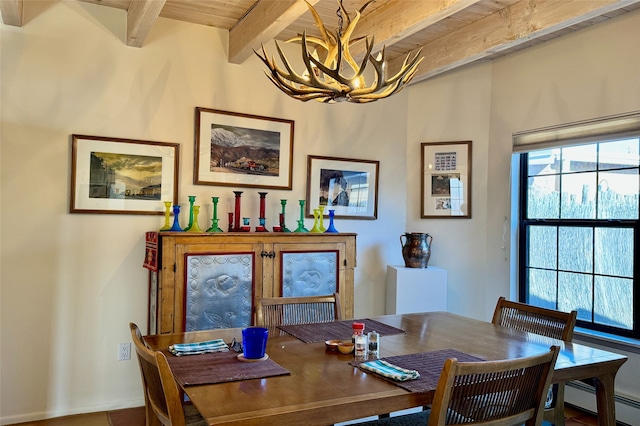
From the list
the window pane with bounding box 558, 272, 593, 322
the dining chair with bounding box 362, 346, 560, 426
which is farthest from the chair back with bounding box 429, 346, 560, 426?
the window pane with bounding box 558, 272, 593, 322

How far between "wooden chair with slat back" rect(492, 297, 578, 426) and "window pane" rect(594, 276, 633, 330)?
1.10 meters

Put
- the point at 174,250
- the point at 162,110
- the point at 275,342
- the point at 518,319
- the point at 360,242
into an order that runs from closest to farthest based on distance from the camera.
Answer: the point at 275,342
the point at 518,319
the point at 174,250
the point at 162,110
the point at 360,242

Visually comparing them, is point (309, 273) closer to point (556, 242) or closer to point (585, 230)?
point (556, 242)

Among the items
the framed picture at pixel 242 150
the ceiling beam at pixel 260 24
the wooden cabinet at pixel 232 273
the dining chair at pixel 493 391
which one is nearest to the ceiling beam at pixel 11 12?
the framed picture at pixel 242 150

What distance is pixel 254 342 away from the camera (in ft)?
5.96

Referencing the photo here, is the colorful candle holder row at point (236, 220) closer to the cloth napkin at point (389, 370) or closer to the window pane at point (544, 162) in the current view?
the window pane at point (544, 162)

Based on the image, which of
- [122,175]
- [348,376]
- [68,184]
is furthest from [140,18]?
[348,376]

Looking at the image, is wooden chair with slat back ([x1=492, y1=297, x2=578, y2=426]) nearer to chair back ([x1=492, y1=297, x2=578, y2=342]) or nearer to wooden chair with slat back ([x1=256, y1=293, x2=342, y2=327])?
chair back ([x1=492, y1=297, x2=578, y2=342])

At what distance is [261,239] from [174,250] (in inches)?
21.7

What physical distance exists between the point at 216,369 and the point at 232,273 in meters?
1.46

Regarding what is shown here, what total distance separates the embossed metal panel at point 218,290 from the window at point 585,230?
213cm

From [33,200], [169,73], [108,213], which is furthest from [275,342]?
[169,73]

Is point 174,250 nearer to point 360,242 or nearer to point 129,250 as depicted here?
point 129,250

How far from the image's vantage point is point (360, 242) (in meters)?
4.14
